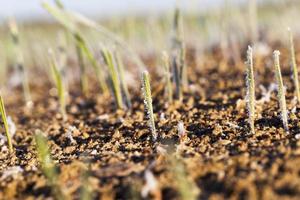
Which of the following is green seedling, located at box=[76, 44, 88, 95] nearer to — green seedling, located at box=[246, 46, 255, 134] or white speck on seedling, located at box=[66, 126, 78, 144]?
white speck on seedling, located at box=[66, 126, 78, 144]

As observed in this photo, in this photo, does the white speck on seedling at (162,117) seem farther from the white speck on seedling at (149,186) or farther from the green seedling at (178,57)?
the white speck on seedling at (149,186)

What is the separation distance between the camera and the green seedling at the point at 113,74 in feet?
5.74

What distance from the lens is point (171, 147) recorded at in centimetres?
130

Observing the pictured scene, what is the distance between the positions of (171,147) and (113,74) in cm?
58

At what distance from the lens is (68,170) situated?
1.16 m

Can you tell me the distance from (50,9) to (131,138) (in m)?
0.77

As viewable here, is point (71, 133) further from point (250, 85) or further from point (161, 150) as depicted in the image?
point (250, 85)

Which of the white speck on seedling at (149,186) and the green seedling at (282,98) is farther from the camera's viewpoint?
the green seedling at (282,98)

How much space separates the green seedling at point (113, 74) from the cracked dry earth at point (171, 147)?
0.20 ft

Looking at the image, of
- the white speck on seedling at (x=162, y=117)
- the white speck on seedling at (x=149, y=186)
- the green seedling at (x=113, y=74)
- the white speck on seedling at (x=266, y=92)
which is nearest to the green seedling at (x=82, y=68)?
the green seedling at (x=113, y=74)

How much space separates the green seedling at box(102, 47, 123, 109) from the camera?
1.75 meters

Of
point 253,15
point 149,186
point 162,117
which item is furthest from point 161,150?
point 253,15

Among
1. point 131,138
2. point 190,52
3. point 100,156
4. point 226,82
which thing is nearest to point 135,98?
point 226,82

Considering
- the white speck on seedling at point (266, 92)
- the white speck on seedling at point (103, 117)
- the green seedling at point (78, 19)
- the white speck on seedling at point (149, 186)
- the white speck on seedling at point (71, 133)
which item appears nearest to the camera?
the white speck on seedling at point (149, 186)
